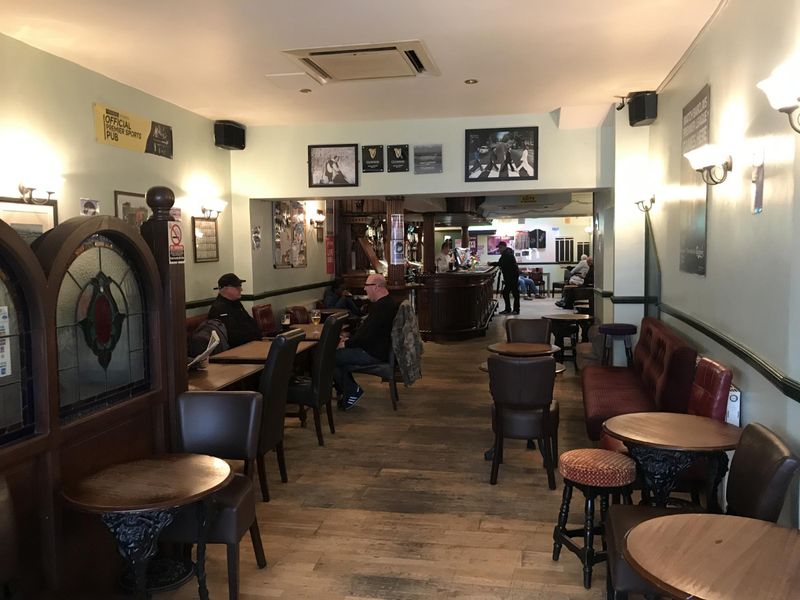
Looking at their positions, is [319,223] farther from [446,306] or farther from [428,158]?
[428,158]

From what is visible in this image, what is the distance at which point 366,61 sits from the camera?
4.76m

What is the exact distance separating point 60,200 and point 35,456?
9.71 ft

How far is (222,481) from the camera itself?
2402 mm

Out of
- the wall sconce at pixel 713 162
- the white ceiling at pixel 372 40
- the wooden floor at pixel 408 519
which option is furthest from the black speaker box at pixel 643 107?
the wooden floor at pixel 408 519

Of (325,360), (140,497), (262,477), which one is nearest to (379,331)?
(325,360)

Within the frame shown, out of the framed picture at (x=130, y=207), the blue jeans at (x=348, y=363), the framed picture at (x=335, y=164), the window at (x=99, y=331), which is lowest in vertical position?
the blue jeans at (x=348, y=363)

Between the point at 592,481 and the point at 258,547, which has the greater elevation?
the point at 592,481

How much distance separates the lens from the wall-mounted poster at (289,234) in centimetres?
810

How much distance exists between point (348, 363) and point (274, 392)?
2.20 meters

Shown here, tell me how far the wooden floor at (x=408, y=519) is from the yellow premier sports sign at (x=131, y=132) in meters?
2.78

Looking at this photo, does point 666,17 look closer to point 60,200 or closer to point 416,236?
point 60,200

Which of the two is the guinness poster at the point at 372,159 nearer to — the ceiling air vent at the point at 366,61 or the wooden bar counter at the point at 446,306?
the ceiling air vent at the point at 366,61

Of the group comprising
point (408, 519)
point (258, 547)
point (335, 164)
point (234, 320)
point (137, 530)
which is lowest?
point (408, 519)

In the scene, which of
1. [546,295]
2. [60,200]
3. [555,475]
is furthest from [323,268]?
[546,295]
